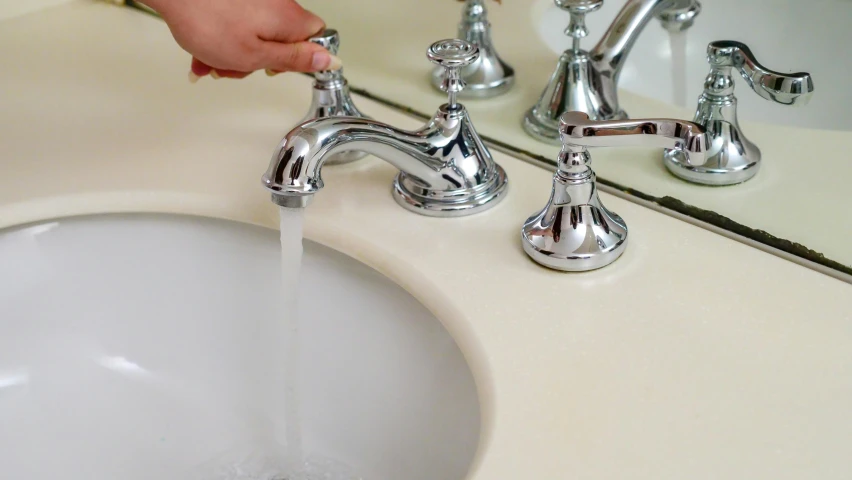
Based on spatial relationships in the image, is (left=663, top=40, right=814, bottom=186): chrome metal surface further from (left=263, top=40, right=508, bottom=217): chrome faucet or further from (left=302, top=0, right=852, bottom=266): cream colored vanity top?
(left=263, top=40, right=508, bottom=217): chrome faucet

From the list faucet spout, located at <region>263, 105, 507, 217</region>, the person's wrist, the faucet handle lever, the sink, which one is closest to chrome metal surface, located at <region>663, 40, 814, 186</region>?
the faucet handle lever

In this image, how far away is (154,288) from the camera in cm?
65

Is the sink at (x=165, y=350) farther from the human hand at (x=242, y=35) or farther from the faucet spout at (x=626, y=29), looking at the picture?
the faucet spout at (x=626, y=29)

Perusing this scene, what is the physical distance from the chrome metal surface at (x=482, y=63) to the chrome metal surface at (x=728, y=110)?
161 mm

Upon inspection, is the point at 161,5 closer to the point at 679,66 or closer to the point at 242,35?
the point at 242,35

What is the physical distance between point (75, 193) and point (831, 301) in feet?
1.66

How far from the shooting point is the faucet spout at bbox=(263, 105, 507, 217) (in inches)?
19.9

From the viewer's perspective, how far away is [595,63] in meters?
0.61

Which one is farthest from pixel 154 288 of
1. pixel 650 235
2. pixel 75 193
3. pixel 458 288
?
pixel 650 235

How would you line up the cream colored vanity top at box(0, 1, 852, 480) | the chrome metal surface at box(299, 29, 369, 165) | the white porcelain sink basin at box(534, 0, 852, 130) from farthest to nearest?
1. the chrome metal surface at box(299, 29, 369, 165)
2. the white porcelain sink basin at box(534, 0, 852, 130)
3. the cream colored vanity top at box(0, 1, 852, 480)

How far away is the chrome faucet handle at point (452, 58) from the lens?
53cm

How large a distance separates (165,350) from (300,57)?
25 cm

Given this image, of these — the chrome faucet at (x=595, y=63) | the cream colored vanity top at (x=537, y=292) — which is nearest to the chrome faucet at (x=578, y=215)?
the cream colored vanity top at (x=537, y=292)

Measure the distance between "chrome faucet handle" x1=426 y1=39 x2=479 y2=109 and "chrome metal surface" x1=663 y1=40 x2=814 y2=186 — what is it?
15 centimetres
